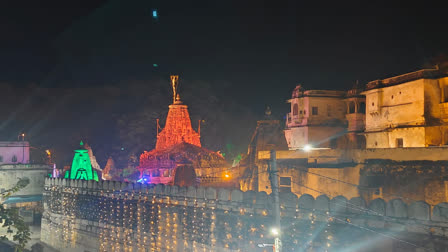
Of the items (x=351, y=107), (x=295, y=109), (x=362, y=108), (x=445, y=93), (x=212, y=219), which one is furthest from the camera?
(x=295, y=109)

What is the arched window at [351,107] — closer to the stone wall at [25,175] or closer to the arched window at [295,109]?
the arched window at [295,109]

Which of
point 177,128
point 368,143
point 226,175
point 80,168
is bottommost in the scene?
point 226,175

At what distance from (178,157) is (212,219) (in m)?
19.5

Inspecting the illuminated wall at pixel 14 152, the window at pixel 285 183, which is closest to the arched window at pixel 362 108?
the window at pixel 285 183

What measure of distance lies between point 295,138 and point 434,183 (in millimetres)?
22884

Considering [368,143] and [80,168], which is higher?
[368,143]

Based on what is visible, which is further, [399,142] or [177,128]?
[177,128]

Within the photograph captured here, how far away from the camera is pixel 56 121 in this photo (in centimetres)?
7212

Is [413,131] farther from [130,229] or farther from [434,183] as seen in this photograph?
[130,229]

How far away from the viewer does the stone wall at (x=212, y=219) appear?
523 inches

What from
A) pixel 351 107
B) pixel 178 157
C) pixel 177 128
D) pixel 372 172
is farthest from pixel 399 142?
pixel 177 128

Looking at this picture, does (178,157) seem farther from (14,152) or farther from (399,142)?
(14,152)

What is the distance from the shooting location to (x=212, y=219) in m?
19.2

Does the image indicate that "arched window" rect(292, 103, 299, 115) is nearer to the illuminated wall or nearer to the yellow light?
the yellow light
